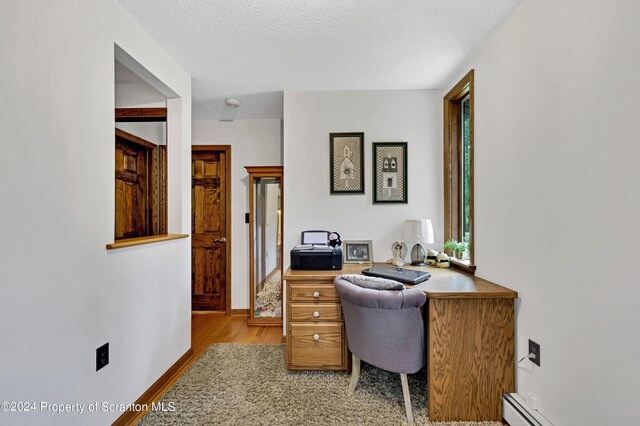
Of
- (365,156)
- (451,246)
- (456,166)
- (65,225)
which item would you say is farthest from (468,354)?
(65,225)

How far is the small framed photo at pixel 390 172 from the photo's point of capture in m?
2.78

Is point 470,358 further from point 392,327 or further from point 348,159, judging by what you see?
point 348,159

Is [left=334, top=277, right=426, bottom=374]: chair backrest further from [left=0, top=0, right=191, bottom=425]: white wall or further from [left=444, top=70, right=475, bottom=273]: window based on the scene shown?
[left=0, top=0, right=191, bottom=425]: white wall

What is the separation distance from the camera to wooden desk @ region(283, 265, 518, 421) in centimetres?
171

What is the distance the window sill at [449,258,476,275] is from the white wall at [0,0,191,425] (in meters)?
2.32

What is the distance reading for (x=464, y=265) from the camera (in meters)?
2.28

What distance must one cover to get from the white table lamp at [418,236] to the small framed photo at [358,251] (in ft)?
1.17

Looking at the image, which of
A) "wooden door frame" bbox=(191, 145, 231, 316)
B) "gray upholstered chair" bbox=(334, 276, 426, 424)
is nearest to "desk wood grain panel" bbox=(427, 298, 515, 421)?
"gray upholstered chair" bbox=(334, 276, 426, 424)

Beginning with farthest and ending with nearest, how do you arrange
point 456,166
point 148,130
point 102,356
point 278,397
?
point 148,130 → point 456,166 → point 278,397 → point 102,356

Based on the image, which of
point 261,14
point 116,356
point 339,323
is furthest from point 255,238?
point 261,14

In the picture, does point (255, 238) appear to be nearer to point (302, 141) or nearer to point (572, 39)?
point (302, 141)

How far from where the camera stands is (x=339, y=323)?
2.15m

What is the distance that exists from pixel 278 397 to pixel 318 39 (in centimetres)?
245

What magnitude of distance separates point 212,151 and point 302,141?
144 cm
